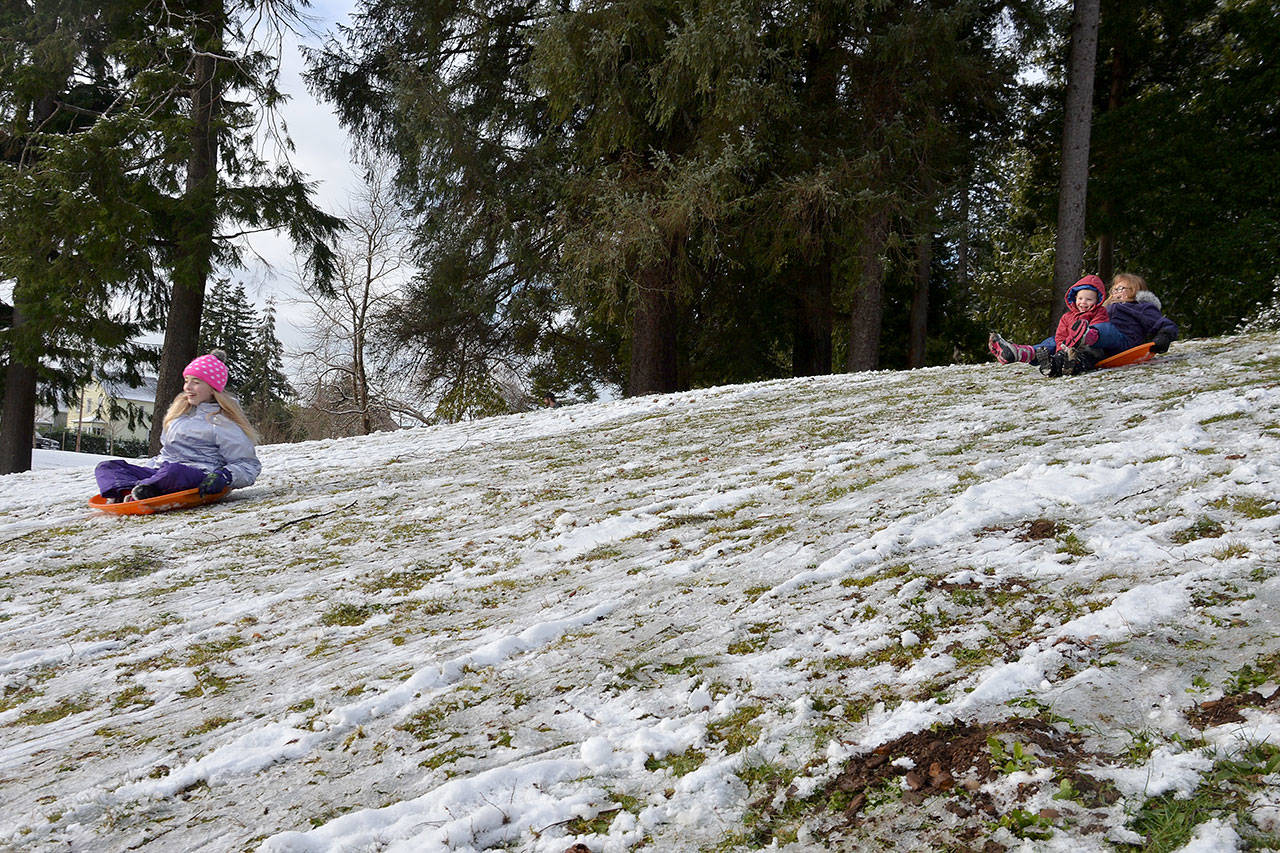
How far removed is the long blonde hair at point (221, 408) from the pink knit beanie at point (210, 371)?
74mm

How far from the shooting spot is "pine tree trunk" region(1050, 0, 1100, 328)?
13.0 metres

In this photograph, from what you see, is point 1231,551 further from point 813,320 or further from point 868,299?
point 813,320

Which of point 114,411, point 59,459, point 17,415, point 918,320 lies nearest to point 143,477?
point 17,415

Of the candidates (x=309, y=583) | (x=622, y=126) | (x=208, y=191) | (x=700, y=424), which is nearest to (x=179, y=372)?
(x=208, y=191)

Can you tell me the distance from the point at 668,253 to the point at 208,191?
839 cm

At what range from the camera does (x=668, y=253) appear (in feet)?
42.5

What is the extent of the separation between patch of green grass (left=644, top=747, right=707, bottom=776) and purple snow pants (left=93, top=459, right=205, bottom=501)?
5455 mm

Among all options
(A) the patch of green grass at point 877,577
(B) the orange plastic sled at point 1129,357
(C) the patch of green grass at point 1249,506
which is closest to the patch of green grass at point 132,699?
(A) the patch of green grass at point 877,577

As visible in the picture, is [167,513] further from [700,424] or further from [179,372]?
[179,372]

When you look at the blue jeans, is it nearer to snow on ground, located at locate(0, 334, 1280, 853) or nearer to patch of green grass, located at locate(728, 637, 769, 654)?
snow on ground, located at locate(0, 334, 1280, 853)

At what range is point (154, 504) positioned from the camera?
20.9 feet

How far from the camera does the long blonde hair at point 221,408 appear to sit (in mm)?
6422

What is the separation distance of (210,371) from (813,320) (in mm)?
12310

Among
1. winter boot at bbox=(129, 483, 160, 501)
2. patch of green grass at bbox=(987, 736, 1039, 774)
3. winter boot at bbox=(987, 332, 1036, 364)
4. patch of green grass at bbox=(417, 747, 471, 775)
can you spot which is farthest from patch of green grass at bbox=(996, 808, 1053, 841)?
winter boot at bbox=(987, 332, 1036, 364)
